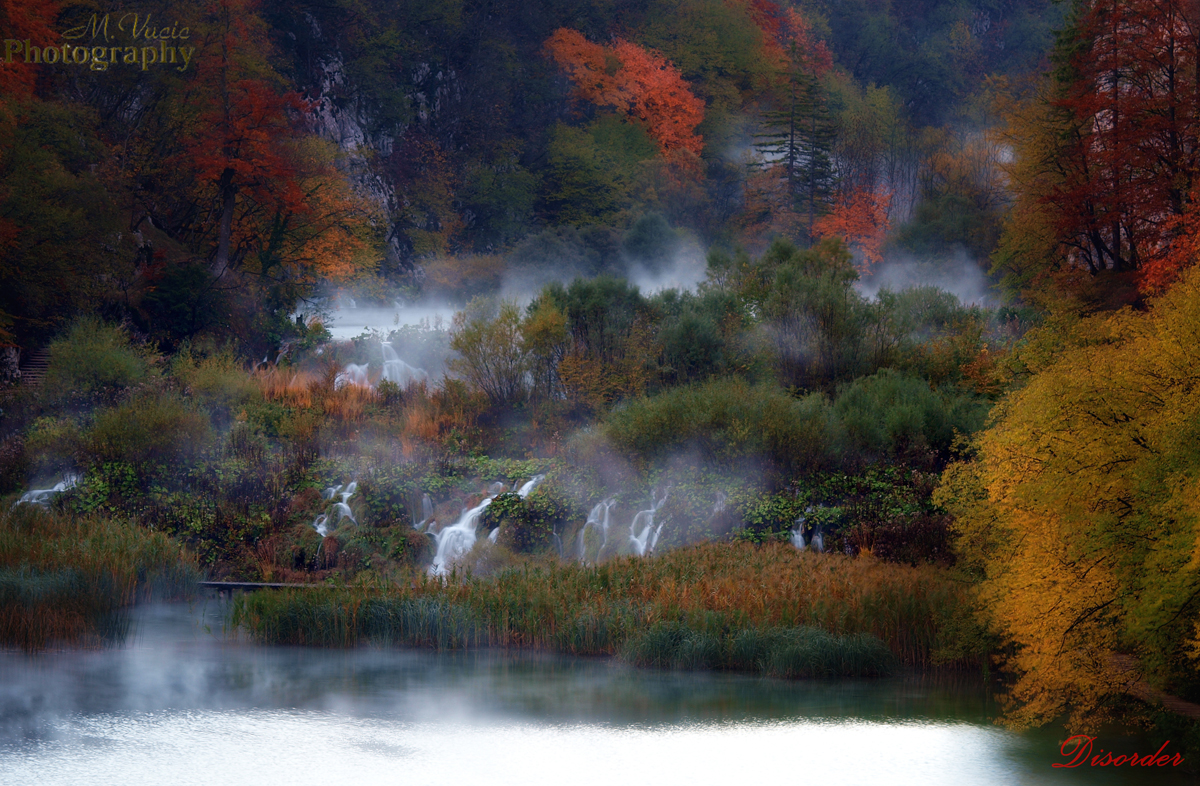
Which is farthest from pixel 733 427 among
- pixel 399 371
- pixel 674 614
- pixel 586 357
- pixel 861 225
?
pixel 861 225

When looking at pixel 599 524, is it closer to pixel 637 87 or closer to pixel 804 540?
pixel 804 540

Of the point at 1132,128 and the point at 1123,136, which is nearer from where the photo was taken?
the point at 1123,136

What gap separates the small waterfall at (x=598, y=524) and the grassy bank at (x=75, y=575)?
6046 mm

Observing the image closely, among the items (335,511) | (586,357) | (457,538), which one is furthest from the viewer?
(586,357)

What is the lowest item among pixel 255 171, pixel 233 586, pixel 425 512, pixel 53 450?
pixel 233 586

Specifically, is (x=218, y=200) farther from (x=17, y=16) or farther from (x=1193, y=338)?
(x=1193, y=338)

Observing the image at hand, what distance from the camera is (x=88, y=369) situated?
77.5 ft

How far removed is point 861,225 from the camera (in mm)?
45469

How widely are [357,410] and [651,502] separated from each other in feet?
25.6

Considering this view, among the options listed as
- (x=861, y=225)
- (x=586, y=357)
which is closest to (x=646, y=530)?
(x=586, y=357)

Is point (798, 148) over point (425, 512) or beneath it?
over

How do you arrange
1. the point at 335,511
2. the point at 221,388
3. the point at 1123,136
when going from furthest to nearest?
the point at 221,388, the point at 1123,136, the point at 335,511

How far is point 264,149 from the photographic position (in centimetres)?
3075

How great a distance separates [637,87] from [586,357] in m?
27.7
